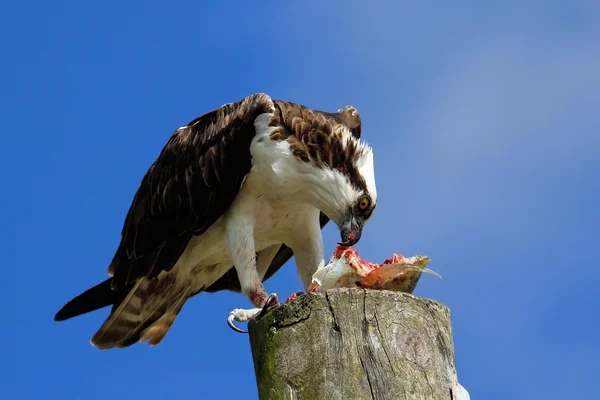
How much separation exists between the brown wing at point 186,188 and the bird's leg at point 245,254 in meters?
0.18

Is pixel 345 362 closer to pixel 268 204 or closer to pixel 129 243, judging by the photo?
pixel 268 204

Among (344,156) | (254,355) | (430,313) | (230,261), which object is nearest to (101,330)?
(230,261)

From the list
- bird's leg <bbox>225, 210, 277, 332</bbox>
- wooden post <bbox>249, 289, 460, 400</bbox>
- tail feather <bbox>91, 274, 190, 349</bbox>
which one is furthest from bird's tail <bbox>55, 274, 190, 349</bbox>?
wooden post <bbox>249, 289, 460, 400</bbox>

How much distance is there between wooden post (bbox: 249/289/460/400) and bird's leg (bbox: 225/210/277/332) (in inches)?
89.0

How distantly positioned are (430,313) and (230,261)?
142 inches

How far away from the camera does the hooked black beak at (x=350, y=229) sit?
6441mm

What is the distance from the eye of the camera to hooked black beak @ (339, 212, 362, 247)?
6441mm

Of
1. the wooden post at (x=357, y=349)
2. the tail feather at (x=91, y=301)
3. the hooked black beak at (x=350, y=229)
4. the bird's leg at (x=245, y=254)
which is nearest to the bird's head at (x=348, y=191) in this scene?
the hooked black beak at (x=350, y=229)

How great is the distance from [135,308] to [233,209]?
1.33m

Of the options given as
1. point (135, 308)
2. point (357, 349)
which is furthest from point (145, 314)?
point (357, 349)

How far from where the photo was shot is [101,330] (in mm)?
7594

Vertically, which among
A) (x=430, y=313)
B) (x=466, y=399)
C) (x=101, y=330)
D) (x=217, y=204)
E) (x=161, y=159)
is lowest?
(x=466, y=399)

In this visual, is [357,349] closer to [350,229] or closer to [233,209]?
[350,229]

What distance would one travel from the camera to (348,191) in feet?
21.4
